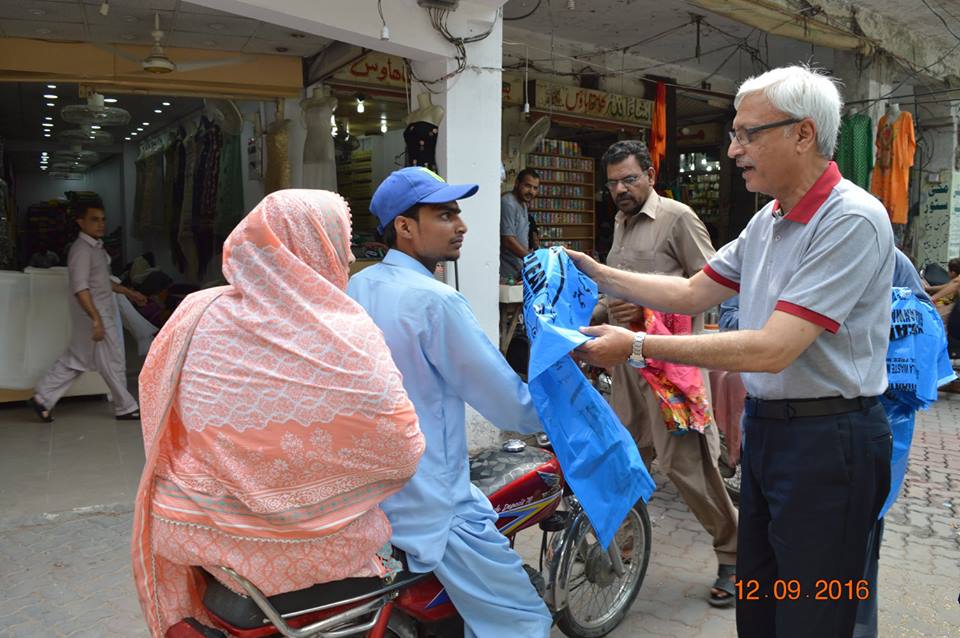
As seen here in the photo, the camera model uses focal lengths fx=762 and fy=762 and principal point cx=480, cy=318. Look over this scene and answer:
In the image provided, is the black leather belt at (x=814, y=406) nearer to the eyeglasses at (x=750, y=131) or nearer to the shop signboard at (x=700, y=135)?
the eyeglasses at (x=750, y=131)

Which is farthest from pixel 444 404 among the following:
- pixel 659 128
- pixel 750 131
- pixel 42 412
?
pixel 659 128

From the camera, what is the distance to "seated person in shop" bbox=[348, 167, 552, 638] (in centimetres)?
223

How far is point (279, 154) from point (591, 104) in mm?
4475

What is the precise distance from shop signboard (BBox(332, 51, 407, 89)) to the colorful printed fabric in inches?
222

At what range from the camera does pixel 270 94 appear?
334 inches

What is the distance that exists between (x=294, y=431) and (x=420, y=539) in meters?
0.64

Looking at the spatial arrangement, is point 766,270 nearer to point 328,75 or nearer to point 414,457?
point 414,457

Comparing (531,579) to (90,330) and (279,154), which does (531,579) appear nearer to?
(90,330)

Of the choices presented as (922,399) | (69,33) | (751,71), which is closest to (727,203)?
(751,71)

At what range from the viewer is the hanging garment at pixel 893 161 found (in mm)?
11195

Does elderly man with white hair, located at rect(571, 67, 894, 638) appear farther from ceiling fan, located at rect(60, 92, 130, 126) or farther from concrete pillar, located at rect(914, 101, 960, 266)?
concrete pillar, located at rect(914, 101, 960, 266)

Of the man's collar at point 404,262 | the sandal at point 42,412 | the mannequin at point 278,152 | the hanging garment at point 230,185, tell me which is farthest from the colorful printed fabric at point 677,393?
the hanging garment at point 230,185

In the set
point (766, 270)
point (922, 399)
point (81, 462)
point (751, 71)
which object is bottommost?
point (81, 462)

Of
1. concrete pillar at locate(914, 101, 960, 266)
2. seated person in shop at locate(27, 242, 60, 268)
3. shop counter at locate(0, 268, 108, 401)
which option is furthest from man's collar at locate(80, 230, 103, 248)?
concrete pillar at locate(914, 101, 960, 266)
